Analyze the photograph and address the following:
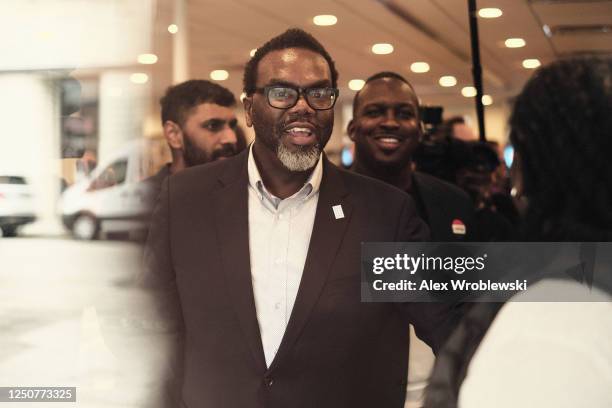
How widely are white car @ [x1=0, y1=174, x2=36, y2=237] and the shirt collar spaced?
0.69 m

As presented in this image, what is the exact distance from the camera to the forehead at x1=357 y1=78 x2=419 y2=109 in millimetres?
1826

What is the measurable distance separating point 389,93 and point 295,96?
25 centimetres

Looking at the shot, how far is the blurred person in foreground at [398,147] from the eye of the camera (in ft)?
5.98

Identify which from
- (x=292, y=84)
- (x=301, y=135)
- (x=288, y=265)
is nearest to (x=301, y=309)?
(x=288, y=265)

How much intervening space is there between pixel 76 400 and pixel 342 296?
0.85 m

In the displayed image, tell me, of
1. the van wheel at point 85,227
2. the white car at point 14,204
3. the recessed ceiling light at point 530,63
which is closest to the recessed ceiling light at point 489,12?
the recessed ceiling light at point 530,63

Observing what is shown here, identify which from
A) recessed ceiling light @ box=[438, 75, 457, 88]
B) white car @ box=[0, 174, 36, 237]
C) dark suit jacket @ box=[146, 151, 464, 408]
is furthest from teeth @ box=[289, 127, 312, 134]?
white car @ box=[0, 174, 36, 237]

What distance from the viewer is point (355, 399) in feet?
5.75

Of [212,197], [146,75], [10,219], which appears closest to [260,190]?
[212,197]

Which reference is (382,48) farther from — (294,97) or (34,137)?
(34,137)

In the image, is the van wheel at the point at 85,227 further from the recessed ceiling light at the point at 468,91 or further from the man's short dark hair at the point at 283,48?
the recessed ceiling light at the point at 468,91

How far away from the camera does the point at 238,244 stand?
1.74m

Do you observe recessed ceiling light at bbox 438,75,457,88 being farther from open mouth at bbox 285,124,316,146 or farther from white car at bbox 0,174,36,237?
white car at bbox 0,174,36,237

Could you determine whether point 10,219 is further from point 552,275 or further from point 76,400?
point 552,275
